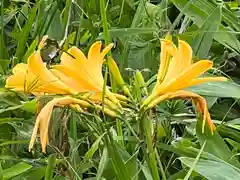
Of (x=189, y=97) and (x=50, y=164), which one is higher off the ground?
(x=189, y=97)

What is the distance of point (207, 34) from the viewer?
138cm

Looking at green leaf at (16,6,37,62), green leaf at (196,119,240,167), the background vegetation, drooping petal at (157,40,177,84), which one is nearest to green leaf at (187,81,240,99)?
the background vegetation

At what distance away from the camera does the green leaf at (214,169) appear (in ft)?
3.09

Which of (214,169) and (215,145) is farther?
(215,145)

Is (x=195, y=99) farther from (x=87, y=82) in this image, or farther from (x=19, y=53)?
(x=19, y=53)

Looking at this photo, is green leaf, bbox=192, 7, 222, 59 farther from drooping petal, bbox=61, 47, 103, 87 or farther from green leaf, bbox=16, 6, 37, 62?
drooping petal, bbox=61, 47, 103, 87

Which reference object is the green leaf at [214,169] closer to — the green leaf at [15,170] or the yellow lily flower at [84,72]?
the yellow lily flower at [84,72]

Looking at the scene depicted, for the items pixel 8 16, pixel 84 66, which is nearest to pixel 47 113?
pixel 84 66

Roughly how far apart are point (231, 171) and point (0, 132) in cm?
47

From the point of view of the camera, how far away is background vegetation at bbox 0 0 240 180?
3.22 feet

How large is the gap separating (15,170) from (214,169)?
1.01ft

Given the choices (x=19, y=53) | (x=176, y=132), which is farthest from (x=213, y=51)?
(x=19, y=53)

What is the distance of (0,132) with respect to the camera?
1274 mm

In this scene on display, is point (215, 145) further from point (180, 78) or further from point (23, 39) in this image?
point (23, 39)
